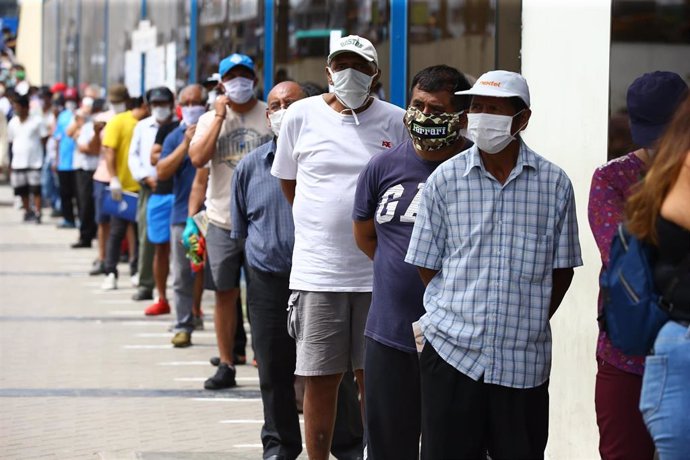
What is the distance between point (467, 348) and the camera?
466cm

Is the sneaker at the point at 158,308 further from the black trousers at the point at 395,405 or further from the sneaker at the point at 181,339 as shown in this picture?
the black trousers at the point at 395,405

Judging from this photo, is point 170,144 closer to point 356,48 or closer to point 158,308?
point 158,308

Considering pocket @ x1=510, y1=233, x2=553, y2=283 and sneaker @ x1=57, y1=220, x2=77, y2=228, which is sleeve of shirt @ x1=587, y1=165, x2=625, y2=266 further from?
sneaker @ x1=57, y1=220, x2=77, y2=228

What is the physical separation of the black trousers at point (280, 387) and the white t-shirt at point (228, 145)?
2.18 meters

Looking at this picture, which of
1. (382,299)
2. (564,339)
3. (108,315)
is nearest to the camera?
(382,299)

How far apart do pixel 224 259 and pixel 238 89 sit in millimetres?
1070

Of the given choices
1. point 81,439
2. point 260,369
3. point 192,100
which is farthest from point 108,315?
point 260,369

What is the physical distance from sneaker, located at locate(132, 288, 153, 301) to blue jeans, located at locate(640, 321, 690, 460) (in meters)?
10.6

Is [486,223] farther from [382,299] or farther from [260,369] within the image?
[260,369]

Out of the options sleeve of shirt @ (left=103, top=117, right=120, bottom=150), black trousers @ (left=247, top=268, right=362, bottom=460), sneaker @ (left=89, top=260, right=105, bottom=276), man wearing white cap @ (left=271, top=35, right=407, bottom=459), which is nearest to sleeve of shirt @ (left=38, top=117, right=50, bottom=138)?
sneaker @ (left=89, top=260, right=105, bottom=276)

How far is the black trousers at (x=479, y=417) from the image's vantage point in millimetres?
4684

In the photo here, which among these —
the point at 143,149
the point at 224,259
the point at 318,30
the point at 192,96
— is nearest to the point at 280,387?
the point at 224,259

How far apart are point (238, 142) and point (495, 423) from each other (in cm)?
488

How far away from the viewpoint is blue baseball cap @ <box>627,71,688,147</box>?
464cm
